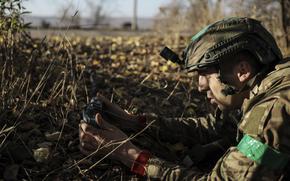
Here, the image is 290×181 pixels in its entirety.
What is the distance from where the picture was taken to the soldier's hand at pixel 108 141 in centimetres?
290

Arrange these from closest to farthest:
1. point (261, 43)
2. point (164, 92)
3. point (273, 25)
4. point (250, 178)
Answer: point (250, 178) < point (261, 43) < point (164, 92) < point (273, 25)

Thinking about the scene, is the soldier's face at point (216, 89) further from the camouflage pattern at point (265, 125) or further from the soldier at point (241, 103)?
the camouflage pattern at point (265, 125)

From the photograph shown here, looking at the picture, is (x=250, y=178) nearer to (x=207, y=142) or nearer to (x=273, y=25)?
(x=207, y=142)

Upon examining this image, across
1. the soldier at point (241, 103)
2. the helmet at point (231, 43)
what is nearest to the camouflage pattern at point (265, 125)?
the soldier at point (241, 103)

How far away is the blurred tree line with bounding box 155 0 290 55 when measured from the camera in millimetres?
6197

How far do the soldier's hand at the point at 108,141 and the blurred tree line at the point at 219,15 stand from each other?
3.19 meters

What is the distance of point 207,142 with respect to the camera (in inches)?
134

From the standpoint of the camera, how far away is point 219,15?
755 centimetres

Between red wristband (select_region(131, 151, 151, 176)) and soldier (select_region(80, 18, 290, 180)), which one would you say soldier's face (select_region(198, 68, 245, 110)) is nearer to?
soldier (select_region(80, 18, 290, 180))

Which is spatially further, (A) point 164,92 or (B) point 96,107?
(A) point 164,92

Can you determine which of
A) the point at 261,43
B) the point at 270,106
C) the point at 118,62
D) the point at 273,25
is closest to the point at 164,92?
the point at 118,62

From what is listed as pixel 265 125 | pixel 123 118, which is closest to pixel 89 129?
pixel 123 118

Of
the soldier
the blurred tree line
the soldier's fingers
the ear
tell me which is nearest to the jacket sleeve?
the soldier

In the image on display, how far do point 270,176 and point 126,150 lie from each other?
2.66 feet
